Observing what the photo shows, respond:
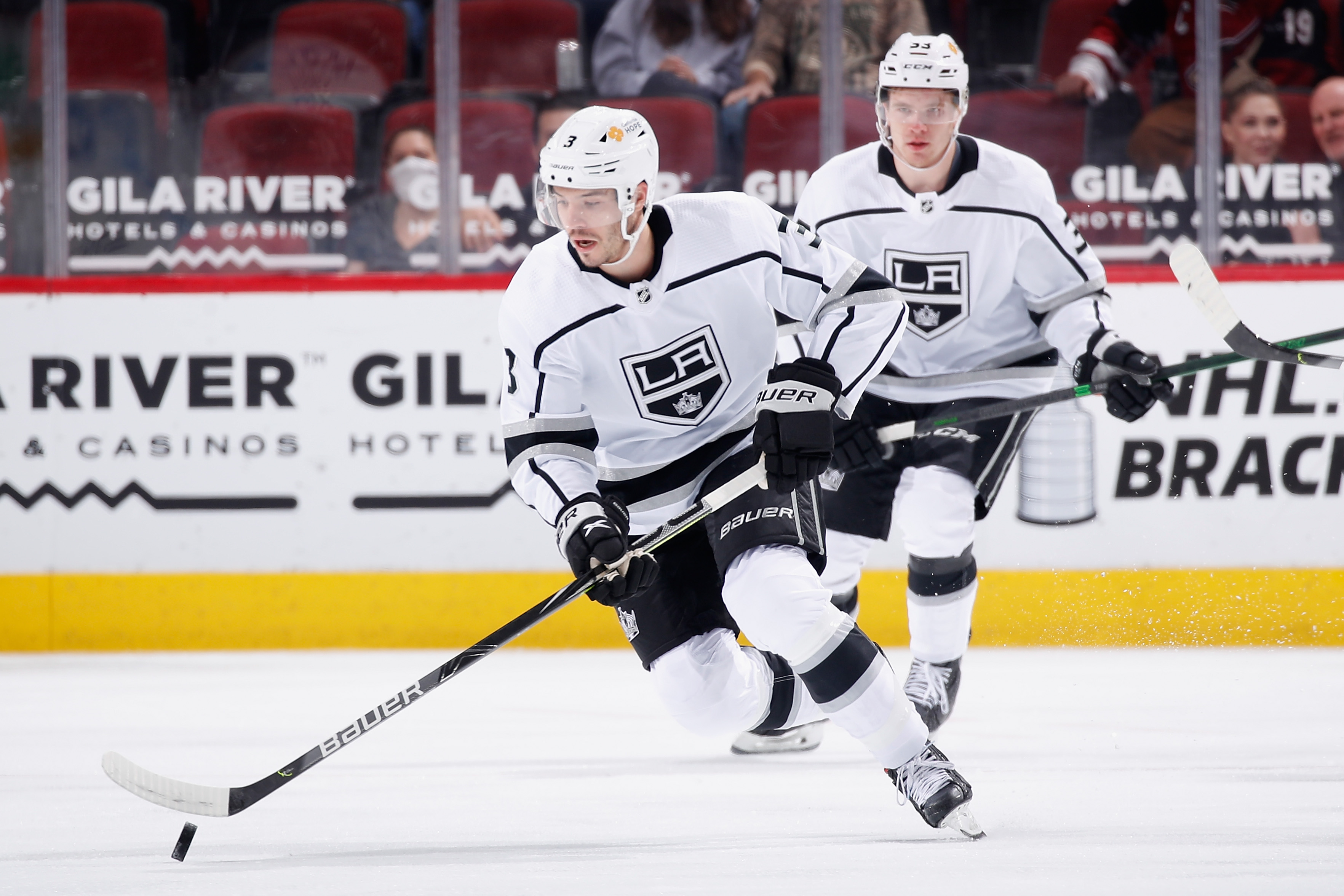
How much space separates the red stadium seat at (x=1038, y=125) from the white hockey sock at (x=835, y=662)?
2600 millimetres

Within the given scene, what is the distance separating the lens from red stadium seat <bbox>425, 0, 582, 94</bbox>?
14.5 feet

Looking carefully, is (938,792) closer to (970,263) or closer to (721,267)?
(721,267)

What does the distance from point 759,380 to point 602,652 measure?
2.03m

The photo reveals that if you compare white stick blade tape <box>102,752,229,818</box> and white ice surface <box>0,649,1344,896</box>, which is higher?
white stick blade tape <box>102,752,229,818</box>

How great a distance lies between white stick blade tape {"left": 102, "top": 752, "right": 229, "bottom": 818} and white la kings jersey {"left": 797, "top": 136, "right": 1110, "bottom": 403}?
4.73ft

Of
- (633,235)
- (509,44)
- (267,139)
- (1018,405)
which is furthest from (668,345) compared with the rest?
(267,139)

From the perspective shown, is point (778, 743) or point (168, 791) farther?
point (778, 743)

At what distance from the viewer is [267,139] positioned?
447 centimetres

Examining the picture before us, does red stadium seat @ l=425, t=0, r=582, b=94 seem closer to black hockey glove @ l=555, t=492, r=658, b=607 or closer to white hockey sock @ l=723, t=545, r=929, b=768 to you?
black hockey glove @ l=555, t=492, r=658, b=607

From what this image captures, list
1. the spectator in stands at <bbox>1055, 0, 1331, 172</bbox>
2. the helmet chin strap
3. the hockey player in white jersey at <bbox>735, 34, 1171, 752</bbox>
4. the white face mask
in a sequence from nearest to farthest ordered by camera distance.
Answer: the helmet chin strap → the hockey player in white jersey at <bbox>735, 34, 1171, 752</bbox> → the spectator in stands at <bbox>1055, 0, 1331, 172</bbox> → the white face mask

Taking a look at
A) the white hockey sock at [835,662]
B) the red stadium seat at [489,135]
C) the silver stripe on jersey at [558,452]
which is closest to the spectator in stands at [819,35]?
the red stadium seat at [489,135]

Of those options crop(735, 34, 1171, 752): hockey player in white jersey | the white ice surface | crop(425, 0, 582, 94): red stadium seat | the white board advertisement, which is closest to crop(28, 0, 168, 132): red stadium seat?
the white board advertisement

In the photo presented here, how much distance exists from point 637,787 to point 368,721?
0.55 meters

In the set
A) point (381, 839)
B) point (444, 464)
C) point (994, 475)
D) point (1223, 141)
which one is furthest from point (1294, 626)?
point (381, 839)
